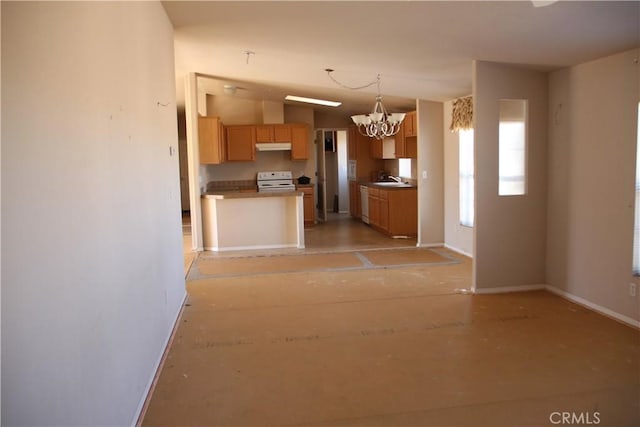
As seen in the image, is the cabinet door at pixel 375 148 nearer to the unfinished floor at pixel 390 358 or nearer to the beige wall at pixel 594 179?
the unfinished floor at pixel 390 358

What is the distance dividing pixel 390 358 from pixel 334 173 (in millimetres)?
8949

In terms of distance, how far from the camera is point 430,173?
743 centimetres

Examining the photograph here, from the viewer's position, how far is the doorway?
1110cm

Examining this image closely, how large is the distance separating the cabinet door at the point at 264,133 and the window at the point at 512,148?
211 inches

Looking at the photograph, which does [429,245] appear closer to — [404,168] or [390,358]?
[404,168]

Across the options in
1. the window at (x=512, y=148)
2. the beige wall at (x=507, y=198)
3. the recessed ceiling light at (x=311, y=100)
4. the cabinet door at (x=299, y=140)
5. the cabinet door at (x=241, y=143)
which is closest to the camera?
the beige wall at (x=507, y=198)

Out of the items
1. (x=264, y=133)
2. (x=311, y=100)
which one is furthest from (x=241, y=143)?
(x=311, y=100)

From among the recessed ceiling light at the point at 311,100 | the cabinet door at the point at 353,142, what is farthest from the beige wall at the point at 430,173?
the cabinet door at the point at 353,142

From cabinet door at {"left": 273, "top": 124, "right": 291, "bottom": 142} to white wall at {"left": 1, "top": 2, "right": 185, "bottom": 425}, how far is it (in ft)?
20.2

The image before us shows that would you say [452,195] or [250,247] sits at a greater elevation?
[452,195]

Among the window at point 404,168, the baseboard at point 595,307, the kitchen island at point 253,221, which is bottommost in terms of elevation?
the baseboard at point 595,307

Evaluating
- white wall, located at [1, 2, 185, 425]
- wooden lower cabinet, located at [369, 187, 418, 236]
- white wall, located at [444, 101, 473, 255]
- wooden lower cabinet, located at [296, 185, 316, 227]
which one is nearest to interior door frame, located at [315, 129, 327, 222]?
wooden lower cabinet, located at [296, 185, 316, 227]

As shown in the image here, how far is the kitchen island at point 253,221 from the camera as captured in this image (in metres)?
7.41

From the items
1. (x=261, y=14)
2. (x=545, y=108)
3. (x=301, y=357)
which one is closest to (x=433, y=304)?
(x=301, y=357)
